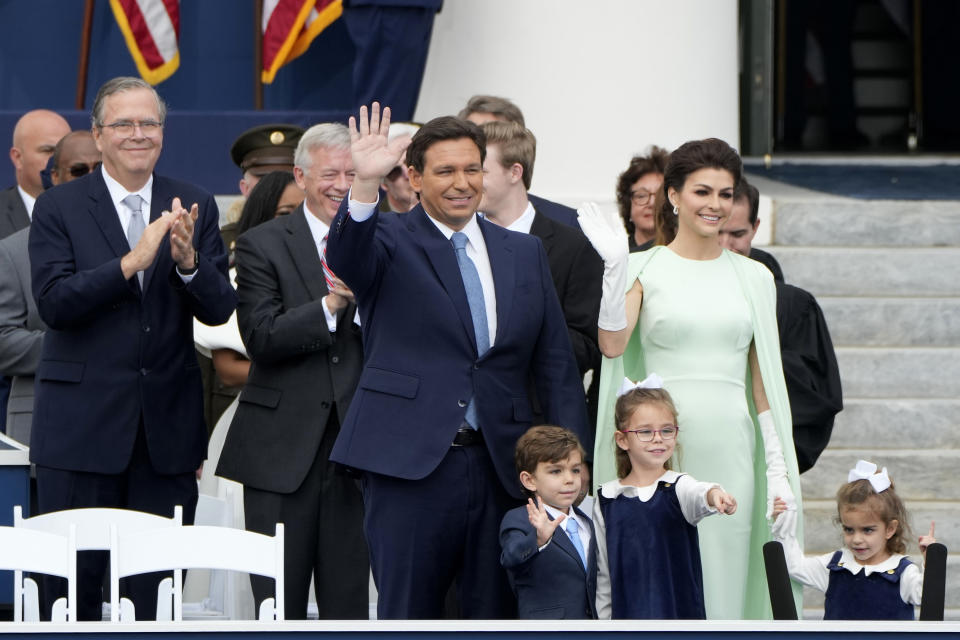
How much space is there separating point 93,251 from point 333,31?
526 centimetres

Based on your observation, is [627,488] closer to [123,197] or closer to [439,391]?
[439,391]

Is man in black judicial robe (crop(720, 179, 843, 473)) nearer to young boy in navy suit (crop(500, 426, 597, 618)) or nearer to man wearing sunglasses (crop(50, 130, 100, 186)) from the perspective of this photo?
young boy in navy suit (crop(500, 426, 597, 618))

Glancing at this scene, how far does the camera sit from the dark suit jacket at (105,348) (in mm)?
4926

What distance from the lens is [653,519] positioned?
4535 mm

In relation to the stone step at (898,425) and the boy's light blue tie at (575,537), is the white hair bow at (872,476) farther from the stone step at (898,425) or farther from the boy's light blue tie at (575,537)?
the stone step at (898,425)

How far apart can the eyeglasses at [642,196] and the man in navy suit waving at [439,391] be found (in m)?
1.51

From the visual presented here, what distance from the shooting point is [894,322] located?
773 centimetres

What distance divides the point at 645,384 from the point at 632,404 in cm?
7

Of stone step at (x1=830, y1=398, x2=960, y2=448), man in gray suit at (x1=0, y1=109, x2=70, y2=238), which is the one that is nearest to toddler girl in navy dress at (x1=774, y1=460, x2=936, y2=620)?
stone step at (x1=830, y1=398, x2=960, y2=448)

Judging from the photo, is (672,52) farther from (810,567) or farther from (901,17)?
(901,17)

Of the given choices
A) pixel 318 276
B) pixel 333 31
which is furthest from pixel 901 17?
pixel 318 276

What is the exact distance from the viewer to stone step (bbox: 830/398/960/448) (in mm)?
7184

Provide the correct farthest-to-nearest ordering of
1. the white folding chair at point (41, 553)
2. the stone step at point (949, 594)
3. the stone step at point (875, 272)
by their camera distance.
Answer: the stone step at point (875, 272)
the stone step at point (949, 594)
the white folding chair at point (41, 553)

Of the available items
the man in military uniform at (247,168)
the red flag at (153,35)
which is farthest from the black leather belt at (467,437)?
the red flag at (153,35)
